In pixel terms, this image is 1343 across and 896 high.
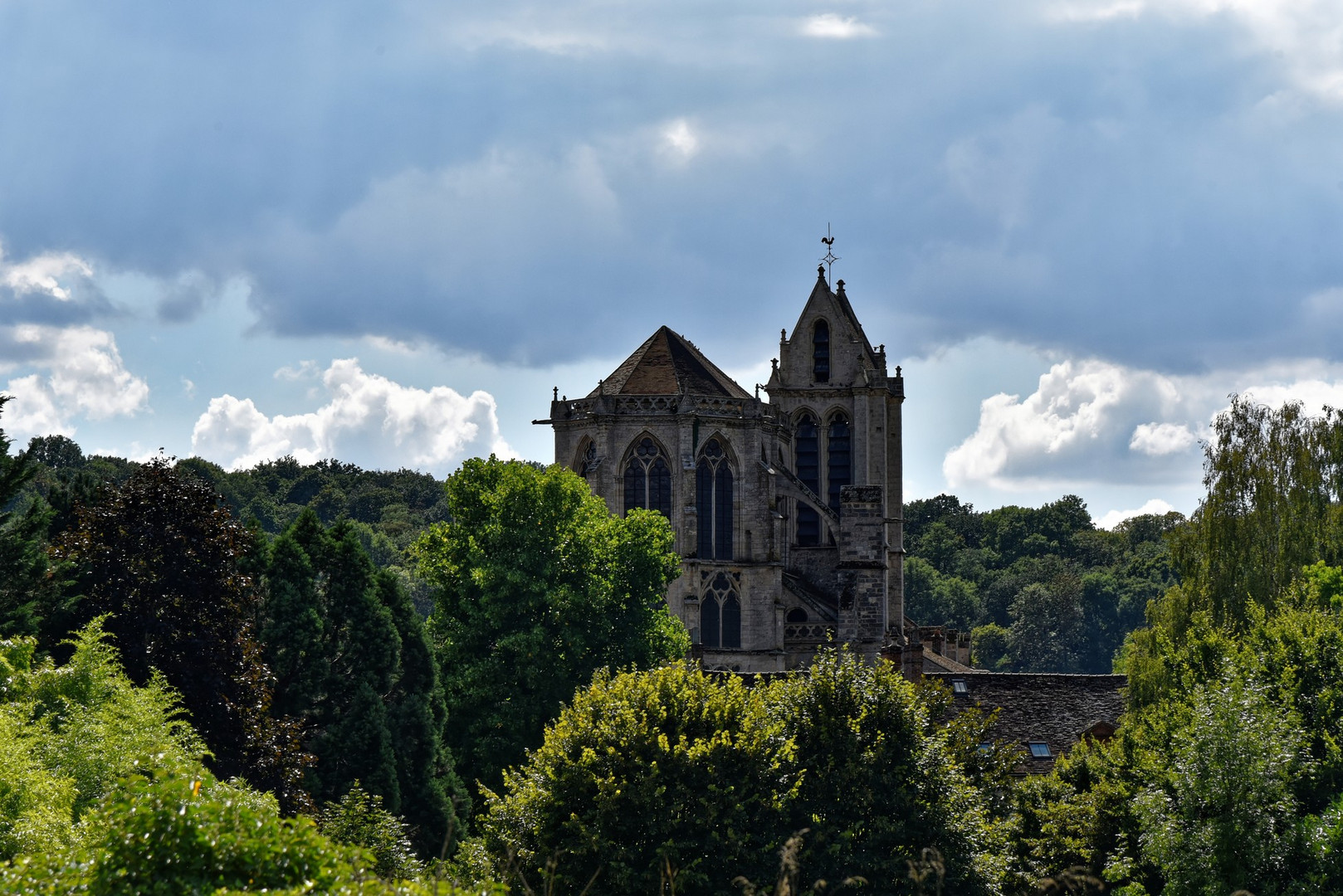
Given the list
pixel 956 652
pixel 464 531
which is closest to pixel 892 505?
pixel 956 652

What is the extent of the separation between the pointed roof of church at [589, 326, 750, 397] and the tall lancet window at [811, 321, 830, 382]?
265 inches

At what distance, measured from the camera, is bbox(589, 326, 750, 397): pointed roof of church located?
191 ft

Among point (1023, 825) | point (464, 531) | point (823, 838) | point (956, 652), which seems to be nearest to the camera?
point (823, 838)

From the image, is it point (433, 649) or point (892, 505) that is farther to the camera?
point (892, 505)

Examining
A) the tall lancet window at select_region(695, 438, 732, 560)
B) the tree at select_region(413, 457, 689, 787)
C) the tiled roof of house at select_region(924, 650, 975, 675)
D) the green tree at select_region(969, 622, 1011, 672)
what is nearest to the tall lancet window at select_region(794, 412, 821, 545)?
the tiled roof of house at select_region(924, 650, 975, 675)

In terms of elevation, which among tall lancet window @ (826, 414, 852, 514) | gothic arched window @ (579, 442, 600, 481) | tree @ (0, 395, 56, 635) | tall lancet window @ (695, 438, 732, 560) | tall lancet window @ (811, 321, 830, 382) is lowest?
tree @ (0, 395, 56, 635)

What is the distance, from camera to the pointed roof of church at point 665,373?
58188mm

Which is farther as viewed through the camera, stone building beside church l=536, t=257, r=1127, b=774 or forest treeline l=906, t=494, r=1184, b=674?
forest treeline l=906, t=494, r=1184, b=674

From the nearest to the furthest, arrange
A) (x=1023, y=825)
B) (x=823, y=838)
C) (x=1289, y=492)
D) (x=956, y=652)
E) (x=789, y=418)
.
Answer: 1. (x=823, y=838)
2. (x=1023, y=825)
3. (x=1289, y=492)
4. (x=789, y=418)
5. (x=956, y=652)

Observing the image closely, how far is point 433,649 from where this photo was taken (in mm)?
40156

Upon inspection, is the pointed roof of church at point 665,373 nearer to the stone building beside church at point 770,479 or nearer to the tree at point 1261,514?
the stone building beside church at point 770,479

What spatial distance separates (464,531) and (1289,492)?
22557 mm

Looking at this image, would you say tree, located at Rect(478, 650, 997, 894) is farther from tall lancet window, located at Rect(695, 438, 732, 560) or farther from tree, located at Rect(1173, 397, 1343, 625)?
tall lancet window, located at Rect(695, 438, 732, 560)

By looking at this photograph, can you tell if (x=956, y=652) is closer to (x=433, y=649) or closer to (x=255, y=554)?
(x=433, y=649)
